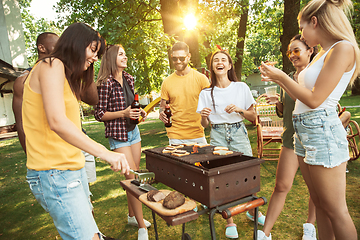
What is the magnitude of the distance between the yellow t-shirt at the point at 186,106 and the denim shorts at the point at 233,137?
0.70 metres

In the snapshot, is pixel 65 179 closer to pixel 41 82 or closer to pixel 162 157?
pixel 41 82

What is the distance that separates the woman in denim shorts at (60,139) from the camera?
5.00 feet

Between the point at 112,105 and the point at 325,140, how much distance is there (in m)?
2.68

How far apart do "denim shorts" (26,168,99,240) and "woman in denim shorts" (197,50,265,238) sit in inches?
74.4

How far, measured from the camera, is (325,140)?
1.91m

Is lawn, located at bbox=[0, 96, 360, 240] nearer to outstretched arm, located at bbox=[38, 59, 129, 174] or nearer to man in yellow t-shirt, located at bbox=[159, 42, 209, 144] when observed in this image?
outstretched arm, located at bbox=[38, 59, 129, 174]

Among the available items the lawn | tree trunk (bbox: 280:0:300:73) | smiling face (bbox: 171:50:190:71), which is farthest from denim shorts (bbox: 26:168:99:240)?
tree trunk (bbox: 280:0:300:73)

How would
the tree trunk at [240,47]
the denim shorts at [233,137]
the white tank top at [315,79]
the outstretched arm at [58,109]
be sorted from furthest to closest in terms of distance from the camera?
the tree trunk at [240,47], the denim shorts at [233,137], the white tank top at [315,79], the outstretched arm at [58,109]

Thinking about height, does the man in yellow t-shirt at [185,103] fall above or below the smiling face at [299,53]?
below

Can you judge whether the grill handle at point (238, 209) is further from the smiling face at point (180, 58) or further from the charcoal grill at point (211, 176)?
the smiling face at point (180, 58)

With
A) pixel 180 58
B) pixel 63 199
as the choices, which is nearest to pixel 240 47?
pixel 180 58

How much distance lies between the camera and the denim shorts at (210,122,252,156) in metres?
3.11

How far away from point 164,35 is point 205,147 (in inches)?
259

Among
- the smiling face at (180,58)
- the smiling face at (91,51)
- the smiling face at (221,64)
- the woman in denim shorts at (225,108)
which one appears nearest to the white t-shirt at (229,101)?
the woman in denim shorts at (225,108)
